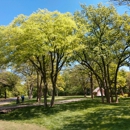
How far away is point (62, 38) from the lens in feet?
56.7

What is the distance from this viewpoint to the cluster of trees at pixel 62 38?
16734 mm

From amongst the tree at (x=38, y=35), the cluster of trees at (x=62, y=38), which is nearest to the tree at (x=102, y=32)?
the cluster of trees at (x=62, y=38)

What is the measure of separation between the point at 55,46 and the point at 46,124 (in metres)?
7.68

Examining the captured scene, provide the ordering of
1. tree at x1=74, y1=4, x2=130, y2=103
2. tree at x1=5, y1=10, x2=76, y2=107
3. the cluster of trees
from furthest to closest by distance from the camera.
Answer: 1. tree at x1=74, y1=4, x2=130, y2=103
2. the cluster of trees
3. tree at x1=5, y1=10, x2=76, y2=107

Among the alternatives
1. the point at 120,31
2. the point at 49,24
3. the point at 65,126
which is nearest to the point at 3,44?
the point at 49,24

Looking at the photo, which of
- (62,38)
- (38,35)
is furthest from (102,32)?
(38,35)

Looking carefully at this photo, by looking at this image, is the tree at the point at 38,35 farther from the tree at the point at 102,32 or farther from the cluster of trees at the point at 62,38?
the tree at the point at 102,32

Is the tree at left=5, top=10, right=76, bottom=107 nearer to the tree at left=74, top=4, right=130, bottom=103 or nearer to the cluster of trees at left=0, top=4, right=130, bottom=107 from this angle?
the cluster of trees at left=0, top=4, right=130, bottom=107

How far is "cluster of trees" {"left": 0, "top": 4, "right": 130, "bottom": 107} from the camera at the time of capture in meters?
16.7

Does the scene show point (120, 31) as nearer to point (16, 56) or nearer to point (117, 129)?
point (16, 56)

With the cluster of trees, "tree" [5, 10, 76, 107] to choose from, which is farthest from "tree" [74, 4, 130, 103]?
"tree" [5, 10, 76, 107]

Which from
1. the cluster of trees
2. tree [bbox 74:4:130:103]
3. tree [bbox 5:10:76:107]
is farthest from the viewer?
tree [bbox 74:4:130:103]

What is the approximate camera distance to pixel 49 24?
55.9 feet

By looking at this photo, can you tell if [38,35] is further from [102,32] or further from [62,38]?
[102,32]
